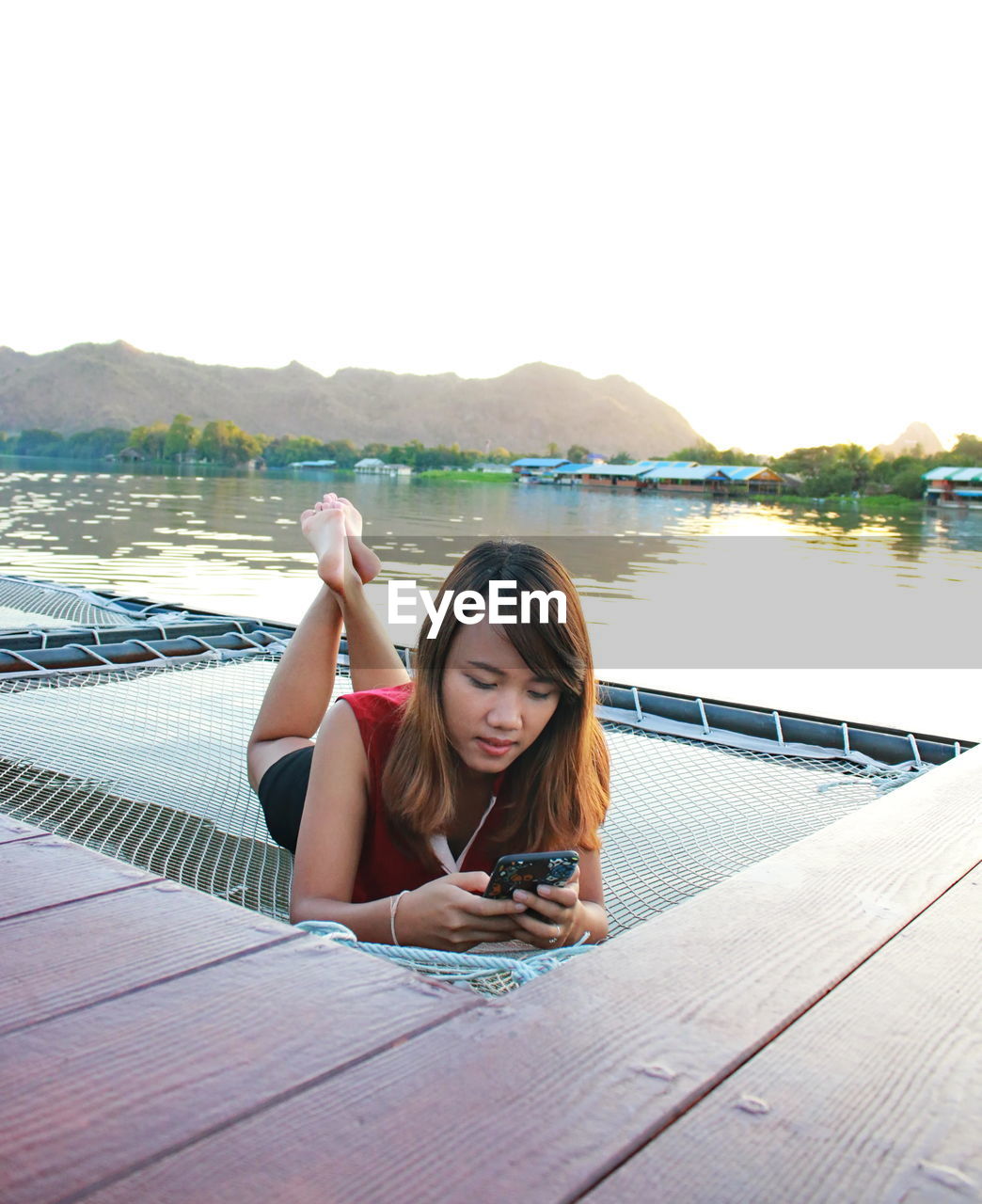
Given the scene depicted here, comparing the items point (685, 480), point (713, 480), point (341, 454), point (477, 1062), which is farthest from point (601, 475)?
point (477, 1062)

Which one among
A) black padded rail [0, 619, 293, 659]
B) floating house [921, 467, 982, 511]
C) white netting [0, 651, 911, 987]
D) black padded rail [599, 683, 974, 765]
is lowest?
white netting [0, 651, 911, 987]

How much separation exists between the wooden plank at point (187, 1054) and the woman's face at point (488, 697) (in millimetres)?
653

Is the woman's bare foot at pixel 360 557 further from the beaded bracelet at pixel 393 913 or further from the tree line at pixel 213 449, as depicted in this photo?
the tree line at pixel 213 449

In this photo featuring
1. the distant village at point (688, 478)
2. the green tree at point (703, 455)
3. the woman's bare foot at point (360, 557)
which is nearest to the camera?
the woman's bare foot at point (360, 557)

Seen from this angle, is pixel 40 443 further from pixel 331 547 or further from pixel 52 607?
pixel 331 547

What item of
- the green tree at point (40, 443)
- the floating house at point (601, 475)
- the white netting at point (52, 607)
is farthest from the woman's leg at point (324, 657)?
the green tree at point (40, 443)

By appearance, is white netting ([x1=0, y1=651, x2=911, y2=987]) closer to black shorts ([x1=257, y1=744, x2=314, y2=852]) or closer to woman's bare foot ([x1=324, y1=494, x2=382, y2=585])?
black shorts ([x1=257, y1=744, x2=314, y2=852])

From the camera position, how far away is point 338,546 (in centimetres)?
275

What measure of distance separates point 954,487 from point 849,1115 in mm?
60630

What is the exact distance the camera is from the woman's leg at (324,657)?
8.85 feet

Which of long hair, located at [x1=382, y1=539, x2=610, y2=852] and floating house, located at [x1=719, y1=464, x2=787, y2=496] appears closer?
long hair, located at [x1=382, y1=539, x2=610, y2=852]

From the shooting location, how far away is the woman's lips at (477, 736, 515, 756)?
1.76 metres

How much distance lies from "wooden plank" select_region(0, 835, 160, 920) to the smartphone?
0.49 meters

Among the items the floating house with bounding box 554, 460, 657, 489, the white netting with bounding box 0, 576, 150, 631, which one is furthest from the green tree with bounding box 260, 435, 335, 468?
the white netting with bounding box 0, 576, 150, 631
